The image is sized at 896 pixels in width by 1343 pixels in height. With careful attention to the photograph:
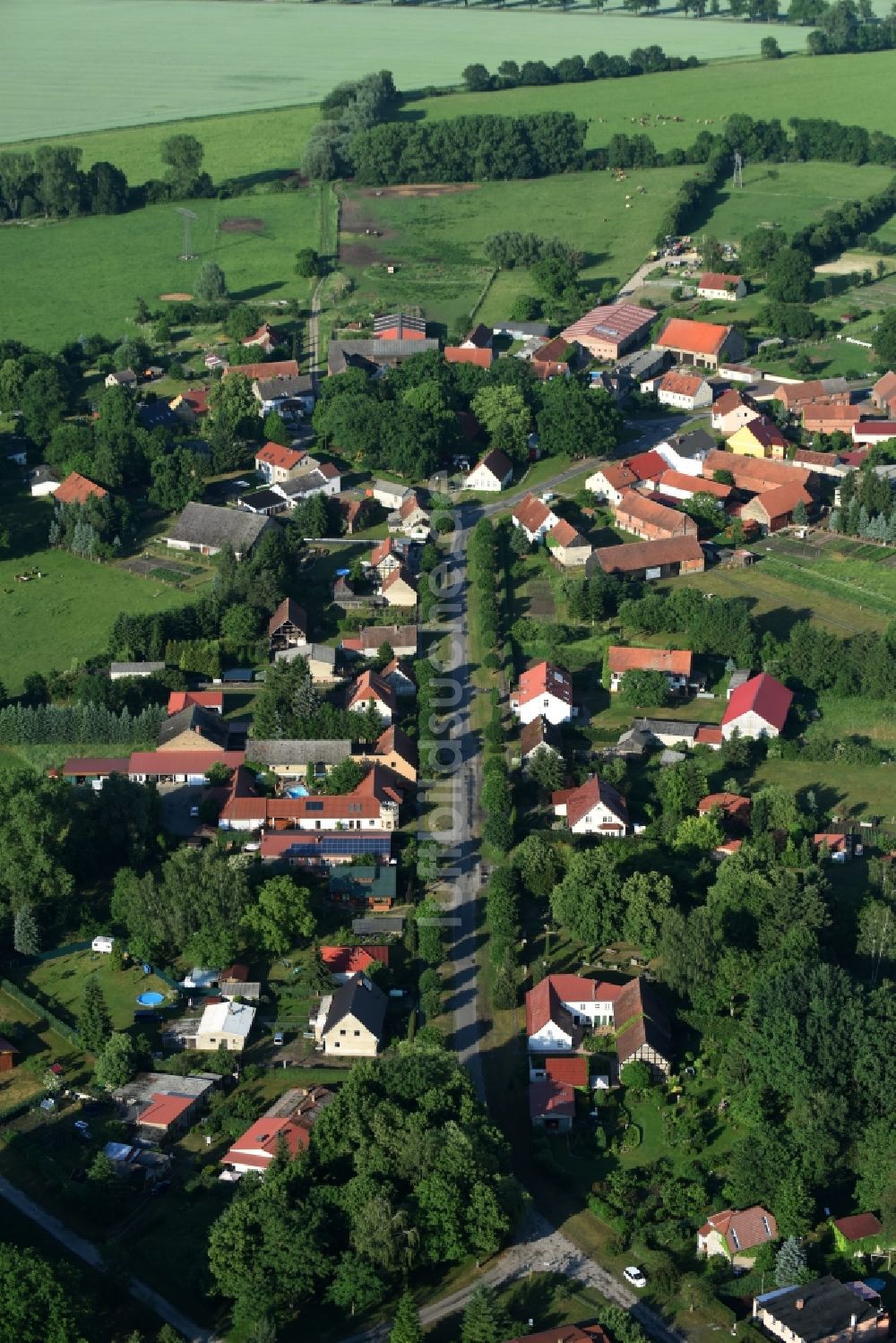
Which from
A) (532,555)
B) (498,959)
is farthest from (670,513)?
(498,959)

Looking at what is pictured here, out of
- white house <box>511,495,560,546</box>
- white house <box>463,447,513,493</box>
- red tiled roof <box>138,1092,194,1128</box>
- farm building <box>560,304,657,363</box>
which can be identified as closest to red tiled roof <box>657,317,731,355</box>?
farm building <box>560,304,657,363</box>

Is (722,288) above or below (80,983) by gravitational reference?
above

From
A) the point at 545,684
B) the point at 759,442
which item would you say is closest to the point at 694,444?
the point at 759,442

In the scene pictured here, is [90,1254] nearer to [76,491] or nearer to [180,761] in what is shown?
[180,761]

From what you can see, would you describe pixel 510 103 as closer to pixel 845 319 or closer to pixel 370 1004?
pixel 845 319

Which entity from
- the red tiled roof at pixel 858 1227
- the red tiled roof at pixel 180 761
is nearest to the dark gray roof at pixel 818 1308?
the red tiled roof at pixel 858 1227

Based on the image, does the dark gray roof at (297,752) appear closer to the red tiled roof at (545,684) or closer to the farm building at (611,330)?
the red tiled roof at (545,684)

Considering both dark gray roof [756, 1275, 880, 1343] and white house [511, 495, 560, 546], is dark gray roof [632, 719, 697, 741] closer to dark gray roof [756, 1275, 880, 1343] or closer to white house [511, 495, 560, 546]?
white house [511, 495, 560, 546]
